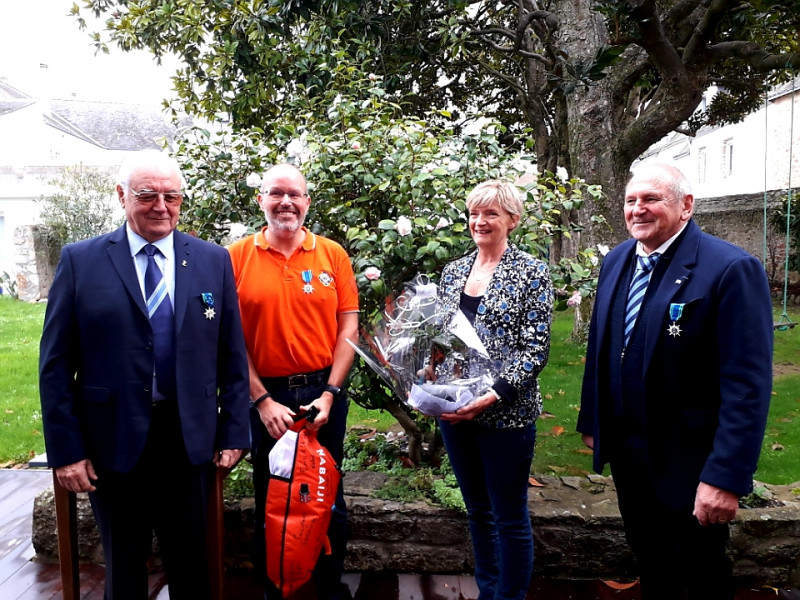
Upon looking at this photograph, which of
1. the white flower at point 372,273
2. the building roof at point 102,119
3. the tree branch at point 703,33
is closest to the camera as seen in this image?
the white flower at point 372,273

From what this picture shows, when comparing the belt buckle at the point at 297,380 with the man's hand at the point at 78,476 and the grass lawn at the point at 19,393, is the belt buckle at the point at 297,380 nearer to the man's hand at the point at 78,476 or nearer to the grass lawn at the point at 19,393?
the man's hand at the point at 78,476

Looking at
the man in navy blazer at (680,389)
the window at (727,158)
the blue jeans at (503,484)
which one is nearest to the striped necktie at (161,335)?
the blue jeans at (503,484)

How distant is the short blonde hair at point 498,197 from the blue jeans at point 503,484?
890 millimetres

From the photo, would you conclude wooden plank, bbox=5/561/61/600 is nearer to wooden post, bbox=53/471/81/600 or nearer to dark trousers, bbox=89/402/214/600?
wooden post, bbox=53/471/81/600

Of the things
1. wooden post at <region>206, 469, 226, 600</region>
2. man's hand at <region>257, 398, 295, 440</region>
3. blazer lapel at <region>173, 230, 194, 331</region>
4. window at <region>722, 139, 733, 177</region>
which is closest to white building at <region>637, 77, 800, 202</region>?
window at <region>722, 139, 733, 177</region>

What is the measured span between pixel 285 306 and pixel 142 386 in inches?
25.6

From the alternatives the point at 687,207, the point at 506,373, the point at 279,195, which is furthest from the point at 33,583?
the point at 687,207

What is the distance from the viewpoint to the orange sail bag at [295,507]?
253cm

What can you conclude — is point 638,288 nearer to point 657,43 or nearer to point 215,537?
point 215,537

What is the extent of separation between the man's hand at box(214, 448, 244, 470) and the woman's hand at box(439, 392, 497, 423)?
86 centimetres

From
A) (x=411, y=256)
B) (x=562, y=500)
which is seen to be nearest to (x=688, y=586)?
(x=562, y=500)

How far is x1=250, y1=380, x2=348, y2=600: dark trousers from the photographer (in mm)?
2668

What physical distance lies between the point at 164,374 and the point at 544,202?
93.5 inches

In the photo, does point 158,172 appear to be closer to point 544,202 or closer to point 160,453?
point 160,453
